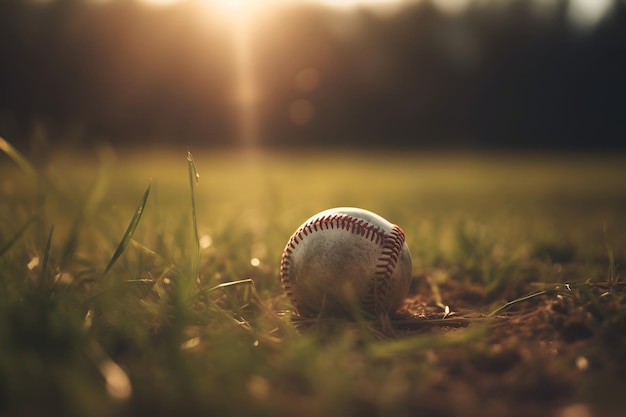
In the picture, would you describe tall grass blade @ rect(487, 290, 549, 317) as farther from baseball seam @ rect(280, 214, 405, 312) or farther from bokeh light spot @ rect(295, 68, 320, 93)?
bokeh light spot @ rect(295, 68, 320, 93)

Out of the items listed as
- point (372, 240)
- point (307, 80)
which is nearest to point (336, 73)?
point (307, 80)

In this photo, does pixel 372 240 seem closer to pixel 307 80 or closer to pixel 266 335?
pixel 266 335

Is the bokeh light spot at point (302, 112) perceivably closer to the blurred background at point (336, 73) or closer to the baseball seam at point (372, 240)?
the blurred background at point (336, 73)

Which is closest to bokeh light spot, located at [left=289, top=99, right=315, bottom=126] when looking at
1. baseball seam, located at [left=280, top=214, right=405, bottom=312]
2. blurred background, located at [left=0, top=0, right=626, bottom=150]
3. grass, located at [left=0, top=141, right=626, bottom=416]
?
blurred background, located at [left=0, top=0, right=626, bottom=150]

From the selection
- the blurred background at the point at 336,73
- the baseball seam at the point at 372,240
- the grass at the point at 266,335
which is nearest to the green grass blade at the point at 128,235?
the grass at the point at 266,335

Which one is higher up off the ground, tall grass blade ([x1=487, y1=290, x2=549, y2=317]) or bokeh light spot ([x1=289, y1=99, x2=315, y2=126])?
tall grass blade ([x1=487, y1=290, x2=549, y2=317])

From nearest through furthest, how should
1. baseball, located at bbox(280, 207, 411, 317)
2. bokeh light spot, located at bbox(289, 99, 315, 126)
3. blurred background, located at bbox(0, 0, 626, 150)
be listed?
baseball, located at bbox(280, 207, 411, 317)
blurred background, located at bbox(0, 0, 626, 150)
bokeh light spot, located at bbox(289, 99, 315, 126)

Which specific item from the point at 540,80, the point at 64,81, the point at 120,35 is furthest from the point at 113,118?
the point at 540,80
